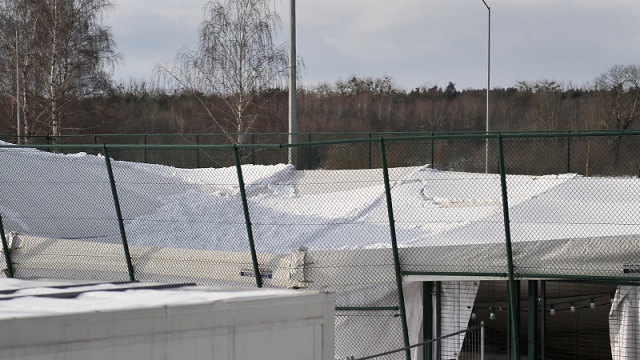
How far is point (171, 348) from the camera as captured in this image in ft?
25.5

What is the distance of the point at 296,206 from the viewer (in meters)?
17.5

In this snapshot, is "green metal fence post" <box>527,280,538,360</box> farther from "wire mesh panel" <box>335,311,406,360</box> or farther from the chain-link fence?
"wire mesh panel" <box>335,311,406,360</box>

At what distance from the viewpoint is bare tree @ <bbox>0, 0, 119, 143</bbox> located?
137 feet

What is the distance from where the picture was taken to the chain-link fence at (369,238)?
12.9 m

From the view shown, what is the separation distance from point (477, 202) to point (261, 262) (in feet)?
13.4

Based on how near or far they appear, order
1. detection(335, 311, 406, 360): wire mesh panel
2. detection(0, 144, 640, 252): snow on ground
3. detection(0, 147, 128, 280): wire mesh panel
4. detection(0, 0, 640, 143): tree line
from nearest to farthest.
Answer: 1. detection(335, 311, 406, 360): wire mesh panel
2. detection(0, 144, 640, 252): snow on ground
3. detection(0, 147, 128, 280): wire mesh panel
4. detection(0, 0, 640, 143): tree line

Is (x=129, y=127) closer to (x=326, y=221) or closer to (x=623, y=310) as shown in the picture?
(x=326, y=221)

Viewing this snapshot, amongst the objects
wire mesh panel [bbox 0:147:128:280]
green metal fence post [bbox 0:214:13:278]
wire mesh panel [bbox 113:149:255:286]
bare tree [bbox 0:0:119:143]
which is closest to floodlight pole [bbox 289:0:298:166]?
wire mesh panel [bbox 113:149:255:286]

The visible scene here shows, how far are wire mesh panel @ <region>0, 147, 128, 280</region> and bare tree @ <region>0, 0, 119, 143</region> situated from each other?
22328 mm

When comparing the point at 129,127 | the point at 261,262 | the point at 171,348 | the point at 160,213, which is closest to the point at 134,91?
the point at 129,127

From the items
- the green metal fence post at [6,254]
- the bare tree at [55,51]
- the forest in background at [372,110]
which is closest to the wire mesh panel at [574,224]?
the green metal fence post at [6,254]

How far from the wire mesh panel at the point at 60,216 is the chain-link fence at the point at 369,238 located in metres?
0.03

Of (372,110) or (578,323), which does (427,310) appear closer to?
(578,323)

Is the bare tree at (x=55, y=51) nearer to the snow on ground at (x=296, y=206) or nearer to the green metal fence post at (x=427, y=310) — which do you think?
the snow on ground at (x=296, y=206)
